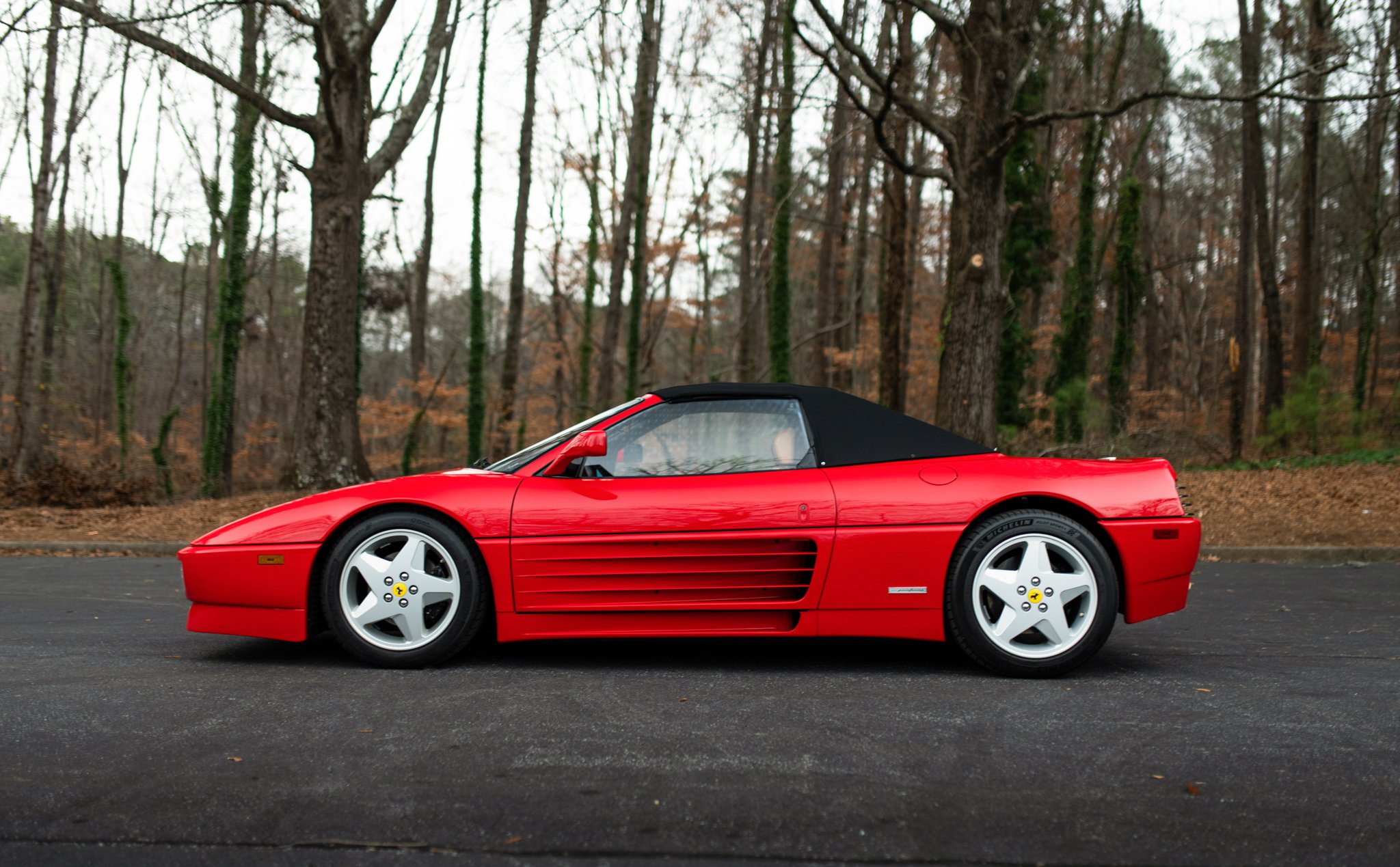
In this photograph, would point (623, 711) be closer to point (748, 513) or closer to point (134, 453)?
point (748, 513)

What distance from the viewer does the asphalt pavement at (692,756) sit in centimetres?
230

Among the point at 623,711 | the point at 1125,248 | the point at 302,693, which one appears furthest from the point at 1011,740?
the point at 1125,248

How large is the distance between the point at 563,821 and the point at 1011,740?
1.47 m

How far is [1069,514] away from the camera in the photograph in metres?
4.15

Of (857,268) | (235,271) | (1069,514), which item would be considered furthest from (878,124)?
(857,268)

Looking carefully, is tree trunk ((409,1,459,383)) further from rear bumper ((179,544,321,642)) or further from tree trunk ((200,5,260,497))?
rear bumper ((179,544,321,642))

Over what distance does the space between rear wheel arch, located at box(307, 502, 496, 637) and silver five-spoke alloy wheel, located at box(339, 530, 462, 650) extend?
106 mm

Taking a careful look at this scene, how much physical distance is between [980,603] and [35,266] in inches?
740

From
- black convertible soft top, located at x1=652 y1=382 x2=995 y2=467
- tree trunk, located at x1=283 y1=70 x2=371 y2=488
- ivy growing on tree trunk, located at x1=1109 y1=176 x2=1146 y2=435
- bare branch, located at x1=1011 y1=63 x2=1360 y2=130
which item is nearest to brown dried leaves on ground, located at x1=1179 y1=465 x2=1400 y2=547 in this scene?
bare branch, located at x1=1011 y1=63 x2=1360 y2=130

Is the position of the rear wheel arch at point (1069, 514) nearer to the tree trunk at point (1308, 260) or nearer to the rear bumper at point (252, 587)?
the rear bumper at point (252, 587)

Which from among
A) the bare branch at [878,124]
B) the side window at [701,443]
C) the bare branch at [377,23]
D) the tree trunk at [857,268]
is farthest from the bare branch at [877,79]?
the tree trunk at [857,268]

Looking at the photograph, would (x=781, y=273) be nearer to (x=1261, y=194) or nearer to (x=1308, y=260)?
(x=1261, y=194)

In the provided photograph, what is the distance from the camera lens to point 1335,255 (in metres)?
34.0

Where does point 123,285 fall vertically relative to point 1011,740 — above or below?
above
